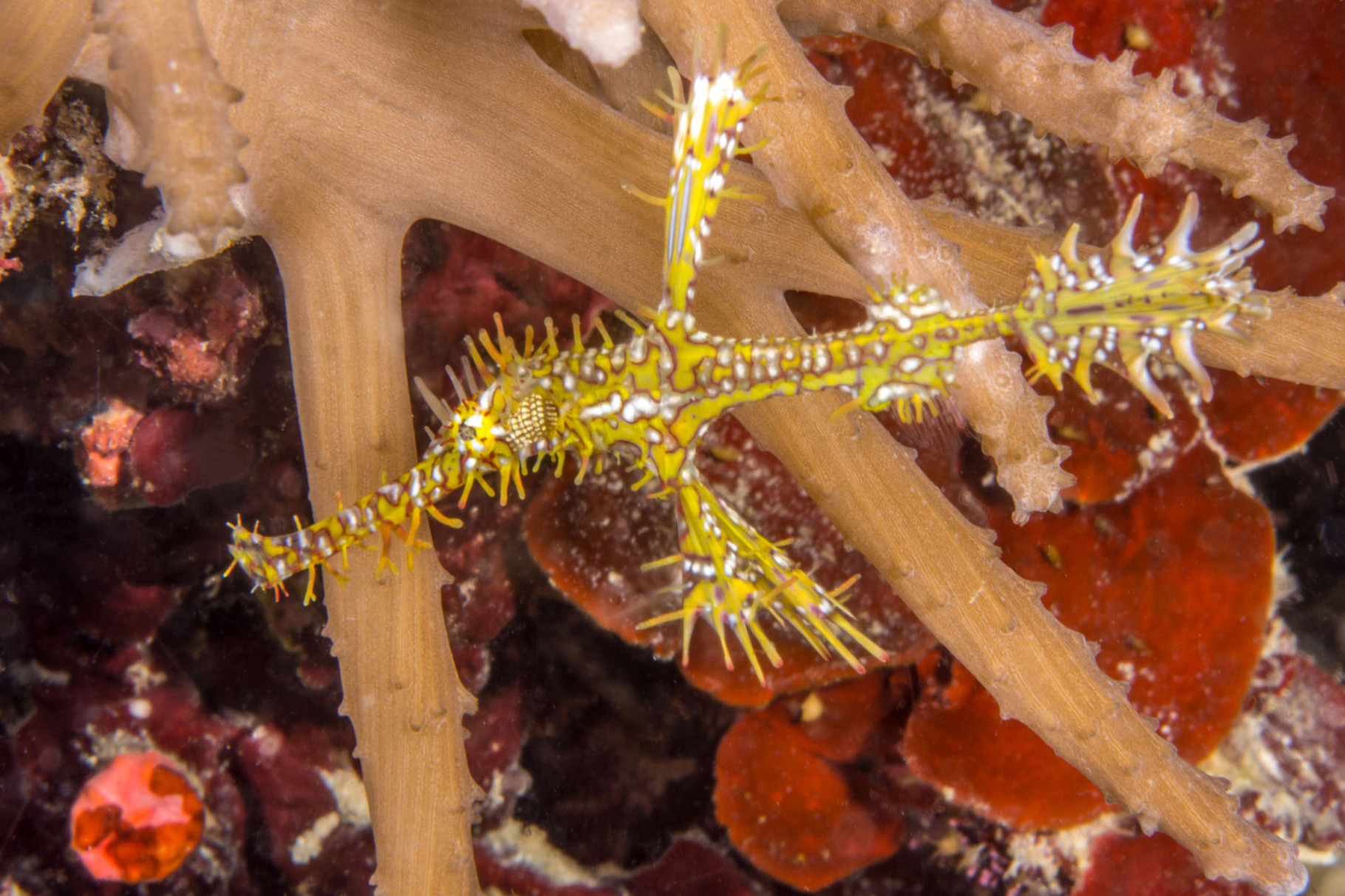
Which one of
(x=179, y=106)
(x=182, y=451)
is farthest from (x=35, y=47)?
(x=182, y=451)

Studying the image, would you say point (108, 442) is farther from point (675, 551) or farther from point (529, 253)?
point (675, 551)

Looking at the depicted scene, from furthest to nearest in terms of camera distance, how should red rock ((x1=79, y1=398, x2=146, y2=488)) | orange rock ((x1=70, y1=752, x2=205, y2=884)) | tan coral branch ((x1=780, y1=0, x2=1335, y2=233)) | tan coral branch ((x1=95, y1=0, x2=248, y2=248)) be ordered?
orange rock ((x1=70, y1=752, x2=205, y2=884)) → red rock ((x1=79, y1=398, x2=146, y2=488)) → tan coral branch ((x1=780, y1=0, x2=1335, y2=233)) → tan coral branch ((x1=95, y1=0, x2=248, y2=248))

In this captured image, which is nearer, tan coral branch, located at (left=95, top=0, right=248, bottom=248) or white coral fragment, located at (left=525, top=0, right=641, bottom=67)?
tan coral branch, located at (left=95, top=0, right=248, bottom=248)

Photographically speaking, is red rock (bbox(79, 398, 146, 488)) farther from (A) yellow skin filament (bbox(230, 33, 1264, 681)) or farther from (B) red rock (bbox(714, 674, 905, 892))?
(B) red rock (bbox(714, 674, 905, 892))

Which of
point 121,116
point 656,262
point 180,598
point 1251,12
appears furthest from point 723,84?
point 180,598

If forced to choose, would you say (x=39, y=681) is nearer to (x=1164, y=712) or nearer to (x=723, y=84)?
(x=723, y=84)

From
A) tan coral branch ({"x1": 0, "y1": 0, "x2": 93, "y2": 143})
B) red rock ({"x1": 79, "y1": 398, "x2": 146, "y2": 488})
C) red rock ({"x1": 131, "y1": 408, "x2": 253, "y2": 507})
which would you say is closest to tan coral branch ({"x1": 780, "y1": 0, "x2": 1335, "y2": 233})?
tan coral branch ({"x1": 0, "y1": 0, "x2": 93, "y2": 143})

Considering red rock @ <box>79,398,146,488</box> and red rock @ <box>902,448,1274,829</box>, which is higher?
red rock @ <box>79,398,146,488</box>
